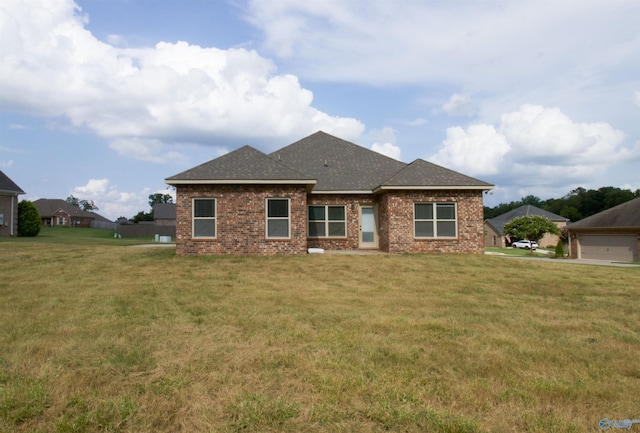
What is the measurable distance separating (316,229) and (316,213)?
2.31 ft

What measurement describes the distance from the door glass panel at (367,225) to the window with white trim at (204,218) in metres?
6.59

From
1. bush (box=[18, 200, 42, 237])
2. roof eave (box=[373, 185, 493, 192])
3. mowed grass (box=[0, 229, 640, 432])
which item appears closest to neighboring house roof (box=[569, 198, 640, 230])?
roof eave (box=[373, 185, 493, 192])

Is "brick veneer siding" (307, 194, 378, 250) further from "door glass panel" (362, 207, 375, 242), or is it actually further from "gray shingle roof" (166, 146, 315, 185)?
"gray shingle roof" (166, 146, 315, 185)

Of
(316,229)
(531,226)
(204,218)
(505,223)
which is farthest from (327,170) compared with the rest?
(505,223)

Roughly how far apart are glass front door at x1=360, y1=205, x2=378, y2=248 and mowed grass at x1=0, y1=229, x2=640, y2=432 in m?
7.92

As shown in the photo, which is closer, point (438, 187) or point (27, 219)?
point (438, 187)

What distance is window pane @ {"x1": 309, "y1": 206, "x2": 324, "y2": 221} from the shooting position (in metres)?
19.1

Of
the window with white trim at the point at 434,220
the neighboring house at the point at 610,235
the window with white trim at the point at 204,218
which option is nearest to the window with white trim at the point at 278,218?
the window with white trim at the point at 204,218

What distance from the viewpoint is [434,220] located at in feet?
57.0

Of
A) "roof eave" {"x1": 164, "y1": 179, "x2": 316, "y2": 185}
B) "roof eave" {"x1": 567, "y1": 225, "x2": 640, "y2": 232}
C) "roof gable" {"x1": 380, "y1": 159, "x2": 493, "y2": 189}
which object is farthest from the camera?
"roof eave" {"x1": 567, "y1": 225, "x2": 640, "y2": 232}

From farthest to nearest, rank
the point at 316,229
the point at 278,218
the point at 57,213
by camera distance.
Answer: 1. the point at 57,213
2. the point at 316,229
3. the point at 278,218

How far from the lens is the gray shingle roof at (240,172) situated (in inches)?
626

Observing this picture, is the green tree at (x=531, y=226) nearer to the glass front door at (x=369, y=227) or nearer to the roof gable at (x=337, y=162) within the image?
the roof gable at (x=337, y=162)

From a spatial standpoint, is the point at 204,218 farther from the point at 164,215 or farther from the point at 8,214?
the point at 164,215
